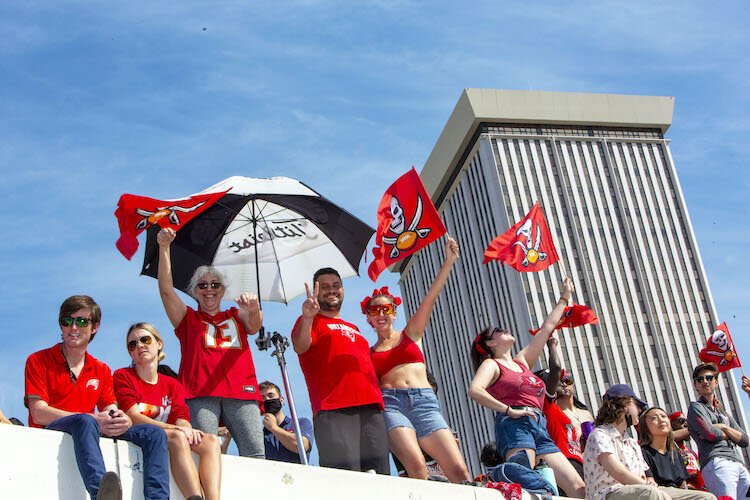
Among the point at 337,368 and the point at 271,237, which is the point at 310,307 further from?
the point at 271,237

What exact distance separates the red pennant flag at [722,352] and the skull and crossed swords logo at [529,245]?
92.6 inches

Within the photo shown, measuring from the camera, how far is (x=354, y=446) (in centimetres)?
685

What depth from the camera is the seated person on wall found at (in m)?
7.97

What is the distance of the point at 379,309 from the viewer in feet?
25.5

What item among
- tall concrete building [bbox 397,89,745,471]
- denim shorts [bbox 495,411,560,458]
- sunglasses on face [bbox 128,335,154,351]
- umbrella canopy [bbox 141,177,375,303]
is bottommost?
denim shorts [bbox 495,411,560,458]

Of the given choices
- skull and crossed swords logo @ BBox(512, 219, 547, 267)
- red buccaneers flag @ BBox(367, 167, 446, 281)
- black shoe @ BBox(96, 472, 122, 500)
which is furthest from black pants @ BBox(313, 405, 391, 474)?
skull and crossed swords logo @ BBox(512, 219, 547, 267)

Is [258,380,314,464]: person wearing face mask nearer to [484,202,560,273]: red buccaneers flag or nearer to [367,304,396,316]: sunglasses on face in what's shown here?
[367,304,396,316]: sunglasses on face

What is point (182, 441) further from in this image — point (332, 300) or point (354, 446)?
point (332, 300)

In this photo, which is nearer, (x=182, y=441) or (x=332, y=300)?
(x=182, y=441)

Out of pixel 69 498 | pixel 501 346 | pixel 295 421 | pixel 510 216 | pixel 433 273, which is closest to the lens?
pixel 69 498

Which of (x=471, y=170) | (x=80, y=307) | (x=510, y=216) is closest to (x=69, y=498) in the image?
(x=80, y=307)

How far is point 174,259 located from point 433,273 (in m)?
76.1

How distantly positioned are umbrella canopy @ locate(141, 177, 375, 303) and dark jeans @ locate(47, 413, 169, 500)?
2.82 meters

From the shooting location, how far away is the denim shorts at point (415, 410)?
7.35 metres
